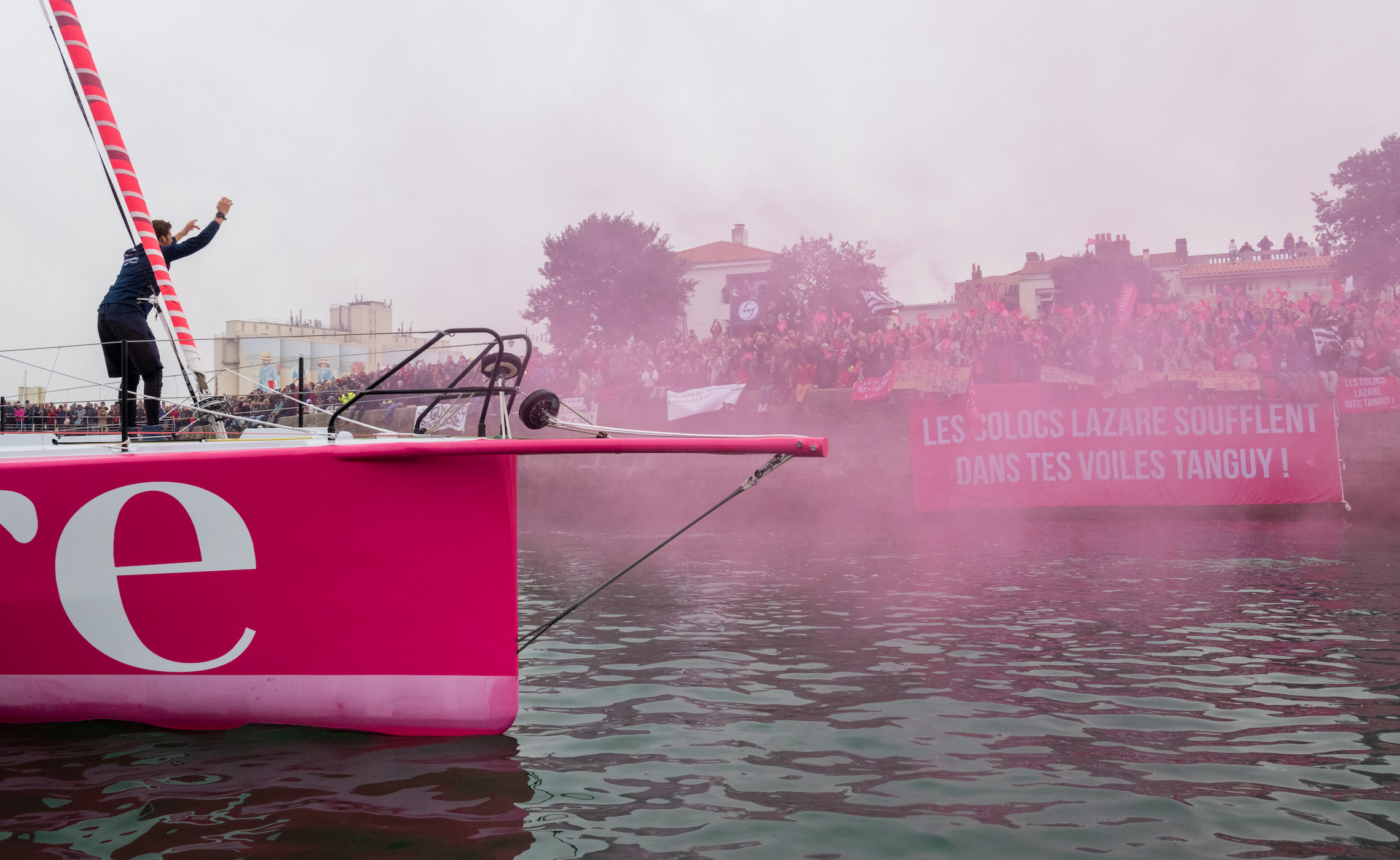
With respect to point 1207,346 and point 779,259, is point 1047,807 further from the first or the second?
point 779,259

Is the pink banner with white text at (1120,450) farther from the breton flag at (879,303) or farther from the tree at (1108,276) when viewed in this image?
the tree at (1108,276)

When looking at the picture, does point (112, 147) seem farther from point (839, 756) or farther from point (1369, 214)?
point (1369, 214)

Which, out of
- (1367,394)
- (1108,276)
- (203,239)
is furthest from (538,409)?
(1108,276)

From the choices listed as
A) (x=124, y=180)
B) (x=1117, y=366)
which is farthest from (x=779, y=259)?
(x=124, y=180)

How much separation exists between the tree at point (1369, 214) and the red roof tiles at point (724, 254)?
2791 centimetres

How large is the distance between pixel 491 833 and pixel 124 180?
4979 mm

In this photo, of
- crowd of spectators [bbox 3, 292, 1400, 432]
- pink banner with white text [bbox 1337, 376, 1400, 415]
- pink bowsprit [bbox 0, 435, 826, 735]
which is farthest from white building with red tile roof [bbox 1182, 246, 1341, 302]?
pink bowsprit [bbox 0, 435, 826, 735]

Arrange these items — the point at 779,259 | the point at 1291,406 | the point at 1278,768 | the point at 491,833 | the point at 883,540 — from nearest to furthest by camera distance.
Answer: the point at 491,833 → the point at 1278,768 → the point at 883,540 → the point at 1291,406 → the point at 779,259

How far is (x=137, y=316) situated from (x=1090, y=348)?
1413 cm

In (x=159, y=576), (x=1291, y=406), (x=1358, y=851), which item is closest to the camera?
(x=1358, y=851)

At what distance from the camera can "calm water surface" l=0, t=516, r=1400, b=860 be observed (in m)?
3.68

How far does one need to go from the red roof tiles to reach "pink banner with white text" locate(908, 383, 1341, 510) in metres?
40.8

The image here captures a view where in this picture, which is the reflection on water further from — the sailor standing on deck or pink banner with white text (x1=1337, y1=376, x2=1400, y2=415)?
pink banner with white text (x1=1337, y1=376, x2=1400, y2=415)

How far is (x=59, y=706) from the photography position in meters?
A: 5.14
